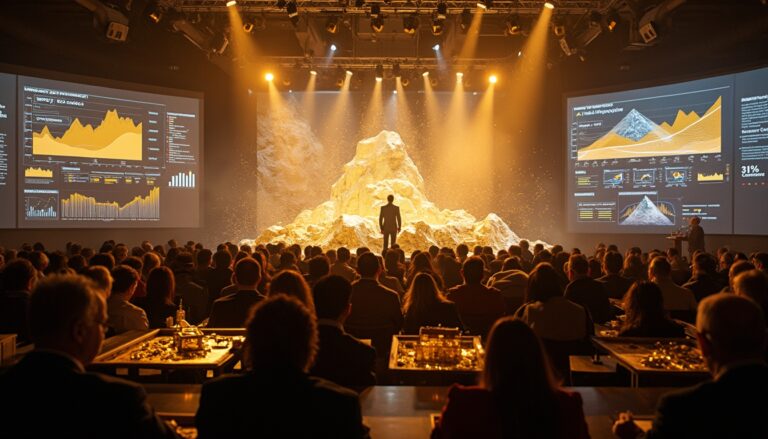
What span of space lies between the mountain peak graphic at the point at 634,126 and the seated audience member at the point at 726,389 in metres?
11.8

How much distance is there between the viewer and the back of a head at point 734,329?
1.74m

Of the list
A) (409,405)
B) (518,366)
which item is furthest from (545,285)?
(518,366)

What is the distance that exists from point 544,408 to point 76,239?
41.2 feet

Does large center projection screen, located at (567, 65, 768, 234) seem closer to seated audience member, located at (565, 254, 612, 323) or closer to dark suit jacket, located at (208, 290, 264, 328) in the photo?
seated audience member, located at (565, 254, 612, 323)

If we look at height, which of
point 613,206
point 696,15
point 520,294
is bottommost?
point 520,294

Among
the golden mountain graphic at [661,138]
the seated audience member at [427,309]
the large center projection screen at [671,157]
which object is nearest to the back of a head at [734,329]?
the seated audience member at [427,309]

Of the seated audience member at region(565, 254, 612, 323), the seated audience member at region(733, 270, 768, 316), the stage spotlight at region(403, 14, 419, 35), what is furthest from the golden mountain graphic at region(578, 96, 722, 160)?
the seated audience member at region(733, 270, 768, 316)

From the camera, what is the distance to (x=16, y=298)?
419 centimetres

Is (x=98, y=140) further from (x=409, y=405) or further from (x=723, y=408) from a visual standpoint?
(x=723, y=408)

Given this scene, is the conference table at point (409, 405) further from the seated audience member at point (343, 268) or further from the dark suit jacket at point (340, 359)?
the seated audience member at point (343, 268)

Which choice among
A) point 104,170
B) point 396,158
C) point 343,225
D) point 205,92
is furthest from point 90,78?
point 396,158

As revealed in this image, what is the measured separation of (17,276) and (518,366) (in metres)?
3.99

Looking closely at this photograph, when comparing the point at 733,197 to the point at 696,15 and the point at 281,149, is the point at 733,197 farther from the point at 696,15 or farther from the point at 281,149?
the point at 281,149

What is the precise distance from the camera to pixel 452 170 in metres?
20.0
